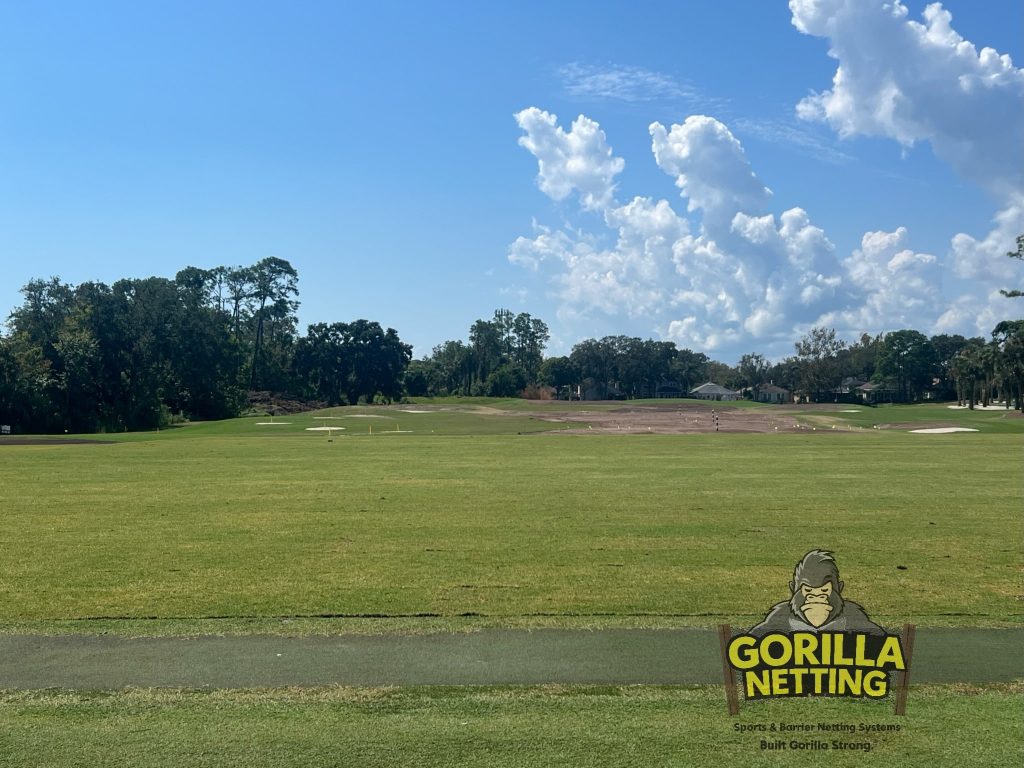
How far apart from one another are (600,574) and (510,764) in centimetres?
558

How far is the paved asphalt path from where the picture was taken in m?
6.60

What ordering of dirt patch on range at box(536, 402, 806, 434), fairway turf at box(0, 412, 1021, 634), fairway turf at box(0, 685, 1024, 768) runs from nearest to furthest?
fairway turf at box(0, 685, 1024, 768)
fairway turf at box(0, 412, 1021, 634)
dirt patch on range at box(536, 402, 806, 434)

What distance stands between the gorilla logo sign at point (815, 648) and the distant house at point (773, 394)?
167 meters

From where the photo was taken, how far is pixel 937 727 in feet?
18.1

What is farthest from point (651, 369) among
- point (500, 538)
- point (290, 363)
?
point (500, 538)

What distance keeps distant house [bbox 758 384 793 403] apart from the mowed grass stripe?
147 metres

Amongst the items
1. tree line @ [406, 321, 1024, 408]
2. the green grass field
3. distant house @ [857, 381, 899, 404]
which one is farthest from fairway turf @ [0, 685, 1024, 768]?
distant house @ [857, 381, 899, 404]

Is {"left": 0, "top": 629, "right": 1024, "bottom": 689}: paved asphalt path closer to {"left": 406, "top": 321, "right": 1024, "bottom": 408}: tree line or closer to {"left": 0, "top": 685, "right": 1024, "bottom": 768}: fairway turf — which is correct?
{"left": 0, "top": 685, "right": 1024, "bottom": 768}: fairway turf

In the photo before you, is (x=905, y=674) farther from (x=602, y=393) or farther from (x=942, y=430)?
(x=602, y=393)

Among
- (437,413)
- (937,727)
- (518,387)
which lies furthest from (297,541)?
(518,387)

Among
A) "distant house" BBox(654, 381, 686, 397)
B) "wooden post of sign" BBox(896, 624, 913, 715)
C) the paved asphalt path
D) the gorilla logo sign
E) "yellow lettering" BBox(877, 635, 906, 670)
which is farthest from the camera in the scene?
"distant house" BBox(654, 381, 686, 397)

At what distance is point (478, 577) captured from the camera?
33.5 ft

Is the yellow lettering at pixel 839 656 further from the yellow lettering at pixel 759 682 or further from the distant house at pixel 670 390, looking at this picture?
the distant house at pixel 670 390

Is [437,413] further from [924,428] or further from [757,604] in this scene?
[757,604]
